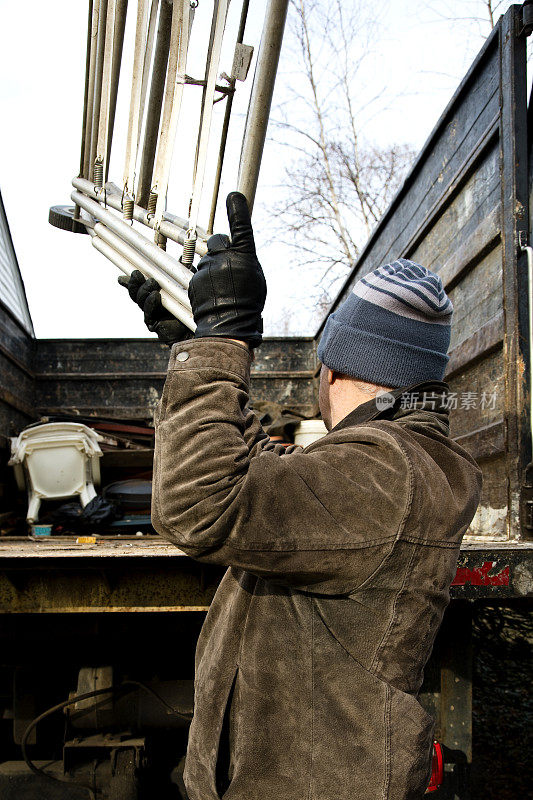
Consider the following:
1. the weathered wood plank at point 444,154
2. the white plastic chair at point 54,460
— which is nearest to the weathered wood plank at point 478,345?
the weathered wood plank at point 444,154

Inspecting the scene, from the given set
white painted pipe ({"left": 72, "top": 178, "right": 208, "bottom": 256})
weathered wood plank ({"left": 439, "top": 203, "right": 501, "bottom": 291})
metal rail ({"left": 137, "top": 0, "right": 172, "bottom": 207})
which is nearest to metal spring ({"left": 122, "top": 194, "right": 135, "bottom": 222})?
white painted pipe ({"left": 72, "top": 178, "right": 208, "bottom": 256})

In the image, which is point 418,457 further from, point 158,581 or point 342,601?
point 158,581

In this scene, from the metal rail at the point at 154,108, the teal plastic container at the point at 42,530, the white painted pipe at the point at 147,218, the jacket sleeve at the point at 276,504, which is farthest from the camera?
the teal plastic container at the point at 42,530

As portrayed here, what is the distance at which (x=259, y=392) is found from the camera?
18.4 feet

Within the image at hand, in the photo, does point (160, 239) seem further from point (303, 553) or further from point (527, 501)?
point (303, 553)

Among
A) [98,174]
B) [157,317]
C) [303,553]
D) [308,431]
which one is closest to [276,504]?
[303,553]

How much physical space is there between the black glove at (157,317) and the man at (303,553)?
0.51 meters

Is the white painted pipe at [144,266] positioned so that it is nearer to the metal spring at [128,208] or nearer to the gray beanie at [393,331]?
the metal spring at [128,208]

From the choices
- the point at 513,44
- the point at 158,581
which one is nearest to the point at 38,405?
the point at 158,581

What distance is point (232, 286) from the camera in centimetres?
116

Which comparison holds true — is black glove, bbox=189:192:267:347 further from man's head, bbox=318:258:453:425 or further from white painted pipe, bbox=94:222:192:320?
white painted pipe, bbox=94:222:192:320

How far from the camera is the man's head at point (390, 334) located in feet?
4.25

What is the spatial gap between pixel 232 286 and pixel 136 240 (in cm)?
119

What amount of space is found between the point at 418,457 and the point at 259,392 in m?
4.54
